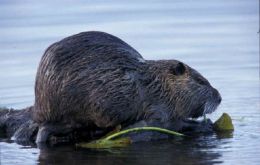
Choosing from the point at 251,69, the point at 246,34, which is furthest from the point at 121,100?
the point at 246,34

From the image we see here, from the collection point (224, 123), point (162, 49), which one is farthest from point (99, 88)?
point (162, 49)

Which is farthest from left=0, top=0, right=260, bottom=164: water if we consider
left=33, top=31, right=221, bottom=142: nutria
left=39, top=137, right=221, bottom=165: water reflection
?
left=33, top=31, right=221, bottom=142: nutria

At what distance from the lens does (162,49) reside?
16.5m

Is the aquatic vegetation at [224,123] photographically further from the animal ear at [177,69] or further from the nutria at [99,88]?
the animal ear at [177,69]

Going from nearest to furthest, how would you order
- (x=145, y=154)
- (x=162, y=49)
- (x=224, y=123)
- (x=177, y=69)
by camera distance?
(x=145, y=154)
(x=177, y=69)
(x=224, y=123)
(x=162, y=49)

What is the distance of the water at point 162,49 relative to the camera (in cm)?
1054

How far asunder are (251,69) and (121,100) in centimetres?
425

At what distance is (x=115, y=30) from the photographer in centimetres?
1844

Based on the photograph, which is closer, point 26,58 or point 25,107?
point 25,107

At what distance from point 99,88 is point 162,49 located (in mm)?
5824

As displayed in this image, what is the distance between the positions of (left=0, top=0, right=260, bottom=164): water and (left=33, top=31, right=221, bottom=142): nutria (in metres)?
0.30

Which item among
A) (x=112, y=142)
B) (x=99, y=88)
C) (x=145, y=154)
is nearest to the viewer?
(x=145, y=154)

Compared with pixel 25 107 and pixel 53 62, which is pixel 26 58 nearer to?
pixel 25 107

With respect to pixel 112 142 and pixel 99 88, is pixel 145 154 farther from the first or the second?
pixel 99 88
